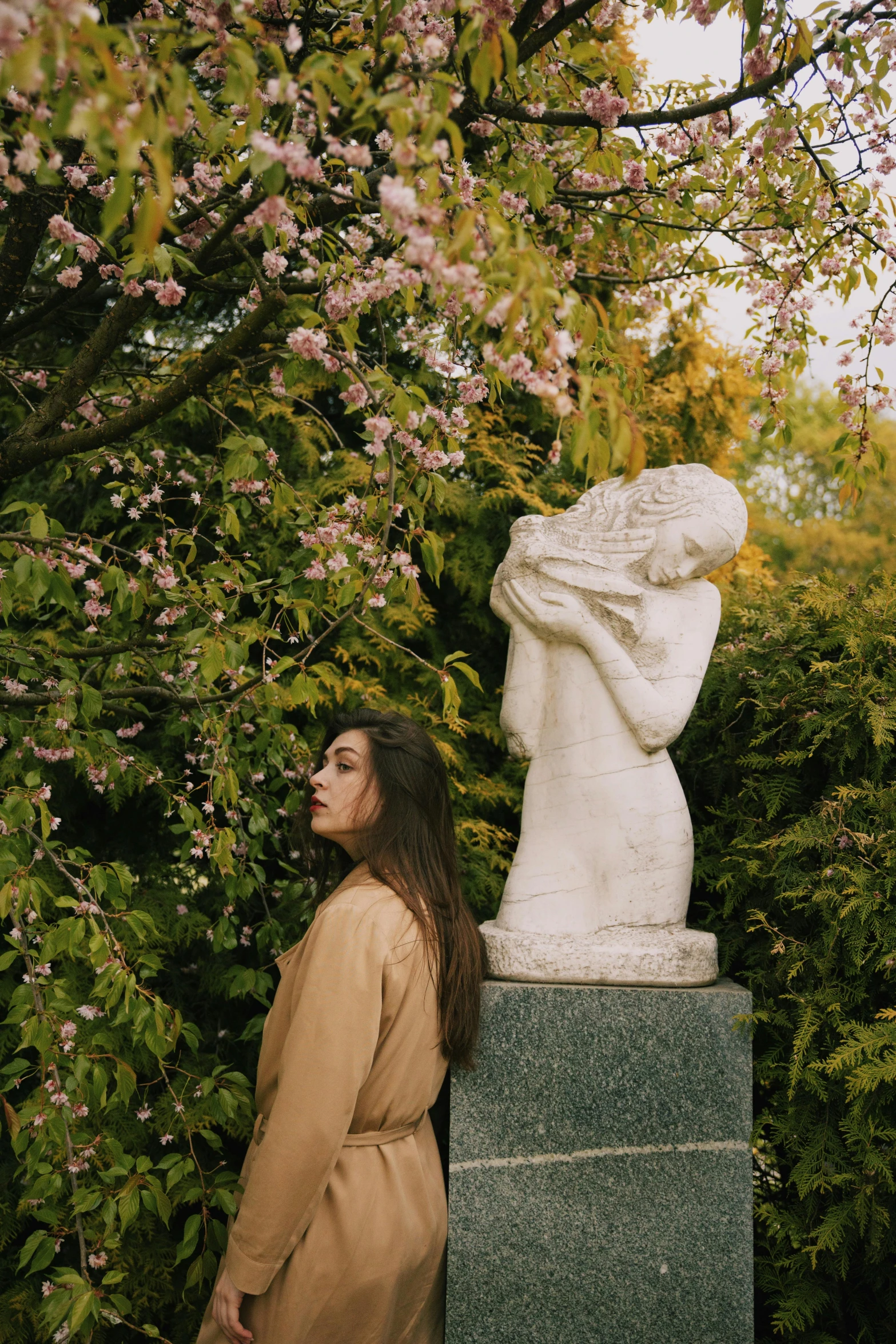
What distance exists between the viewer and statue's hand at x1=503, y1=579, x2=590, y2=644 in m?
2.54

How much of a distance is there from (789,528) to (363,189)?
16024 mm

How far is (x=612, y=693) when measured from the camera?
2.49 metres

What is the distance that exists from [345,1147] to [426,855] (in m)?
0.63

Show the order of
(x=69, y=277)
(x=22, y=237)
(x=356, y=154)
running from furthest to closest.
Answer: (x=22, y=237) < (x=69, y=277) < (x=356, y=154)

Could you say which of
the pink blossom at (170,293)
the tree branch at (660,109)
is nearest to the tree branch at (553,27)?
the tree branch at (660,109)

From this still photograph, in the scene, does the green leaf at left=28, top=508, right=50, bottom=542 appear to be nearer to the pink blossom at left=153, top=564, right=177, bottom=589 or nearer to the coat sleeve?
the pink blossom at left=153, top=564, right=177, bottom=589

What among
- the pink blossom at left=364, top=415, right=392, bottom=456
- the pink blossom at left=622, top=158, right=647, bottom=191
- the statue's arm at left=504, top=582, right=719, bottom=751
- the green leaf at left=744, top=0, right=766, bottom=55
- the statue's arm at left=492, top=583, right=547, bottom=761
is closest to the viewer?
the green leaf at left=744, top=0, right=766, bottom=55

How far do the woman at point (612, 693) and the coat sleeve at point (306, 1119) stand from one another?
24.8 inches

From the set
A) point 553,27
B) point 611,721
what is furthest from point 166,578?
point 553,27

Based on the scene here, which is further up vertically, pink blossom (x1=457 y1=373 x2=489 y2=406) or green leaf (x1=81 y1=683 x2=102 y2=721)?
A: pink blossom (x1=457 y1=373 x2=489 y2=406)

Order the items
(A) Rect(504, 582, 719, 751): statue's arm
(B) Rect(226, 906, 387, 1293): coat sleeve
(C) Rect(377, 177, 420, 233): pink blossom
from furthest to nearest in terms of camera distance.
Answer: (A) Rect(504, 582, 719, 751): statue's arm
(B) Rect(226, 906, 387, 1293): coat sleeve
(C) Rect(377, 177, 420, 233): pink blossom

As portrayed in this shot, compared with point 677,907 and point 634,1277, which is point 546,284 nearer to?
point 677,907

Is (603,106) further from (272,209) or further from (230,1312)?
(230,1312)

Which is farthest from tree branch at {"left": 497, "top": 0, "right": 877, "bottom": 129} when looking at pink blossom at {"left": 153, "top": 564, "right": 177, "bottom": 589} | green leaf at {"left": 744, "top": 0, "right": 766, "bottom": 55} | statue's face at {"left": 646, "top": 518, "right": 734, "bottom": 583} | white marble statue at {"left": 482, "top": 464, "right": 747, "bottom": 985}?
pink blossom at {"left": 153, "top": 564, "right": 177, "bottom": 589}
